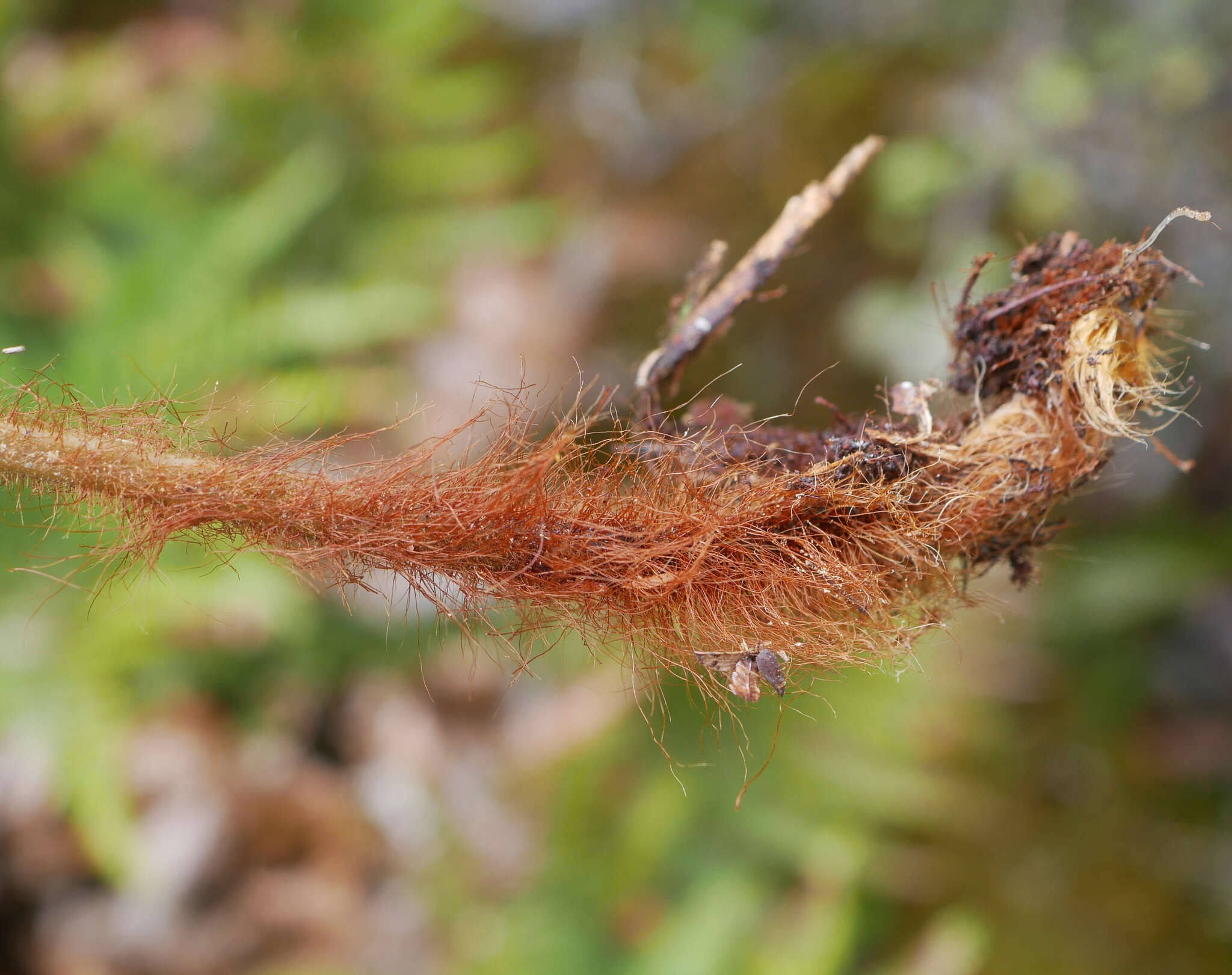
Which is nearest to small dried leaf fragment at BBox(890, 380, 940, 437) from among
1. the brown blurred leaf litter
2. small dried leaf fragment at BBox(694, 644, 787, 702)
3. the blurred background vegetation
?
the brown blurred leaf litter

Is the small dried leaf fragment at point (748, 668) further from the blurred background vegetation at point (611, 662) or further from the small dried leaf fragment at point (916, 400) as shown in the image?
the blurred background vegetation at point (611, 662)

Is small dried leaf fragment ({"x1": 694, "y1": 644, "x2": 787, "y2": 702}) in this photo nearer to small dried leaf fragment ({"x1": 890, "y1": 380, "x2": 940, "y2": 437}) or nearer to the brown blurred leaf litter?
the brown blurred leaf litter

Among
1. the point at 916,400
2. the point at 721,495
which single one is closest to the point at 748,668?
the point at 721,495

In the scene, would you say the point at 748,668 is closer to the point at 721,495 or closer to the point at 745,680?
the point at 745,680

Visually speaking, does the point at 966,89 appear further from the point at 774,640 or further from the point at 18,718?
the point at 18,718

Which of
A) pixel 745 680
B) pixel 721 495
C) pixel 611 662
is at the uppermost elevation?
pixel 721 495
